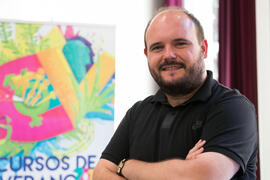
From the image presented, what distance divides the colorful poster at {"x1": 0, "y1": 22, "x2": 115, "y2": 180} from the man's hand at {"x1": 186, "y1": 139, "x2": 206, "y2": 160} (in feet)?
5.70

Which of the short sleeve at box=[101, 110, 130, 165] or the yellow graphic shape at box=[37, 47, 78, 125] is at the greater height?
the yellow graphic shape at box=[37, 47, 78, 125]

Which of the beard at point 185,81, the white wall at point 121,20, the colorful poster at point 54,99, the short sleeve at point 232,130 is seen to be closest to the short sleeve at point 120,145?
the beard at point 185,81

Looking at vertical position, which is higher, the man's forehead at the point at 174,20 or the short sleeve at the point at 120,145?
the man's forehead at the point at 174,20

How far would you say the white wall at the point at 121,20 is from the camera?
3.42 metres

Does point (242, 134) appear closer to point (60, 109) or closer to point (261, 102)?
point (261, 102)

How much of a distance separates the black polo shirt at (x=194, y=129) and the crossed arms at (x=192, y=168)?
0.03 meters

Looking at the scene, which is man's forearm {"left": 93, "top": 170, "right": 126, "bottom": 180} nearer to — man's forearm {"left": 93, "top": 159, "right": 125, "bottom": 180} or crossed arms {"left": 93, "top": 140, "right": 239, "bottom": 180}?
man's forearm {"left": 93, "top": 159, "right": 125, "bottom": 180}

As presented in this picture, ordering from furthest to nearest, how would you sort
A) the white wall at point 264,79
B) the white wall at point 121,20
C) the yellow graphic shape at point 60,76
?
1. the white wall at point 121,20
2. the yellow graphic shape at point 60,76
3. the white wall at point 264,79

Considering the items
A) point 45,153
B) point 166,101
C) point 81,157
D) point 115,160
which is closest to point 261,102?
point 166,101

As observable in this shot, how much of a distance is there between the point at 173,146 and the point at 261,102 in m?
1.25

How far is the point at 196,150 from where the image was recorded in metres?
1.54

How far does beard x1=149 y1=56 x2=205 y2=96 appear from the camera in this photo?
1.73m

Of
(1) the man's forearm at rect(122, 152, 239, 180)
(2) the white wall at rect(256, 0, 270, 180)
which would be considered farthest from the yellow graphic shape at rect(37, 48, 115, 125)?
(1) the man's forearm at rect(122, 152, 239, 180)

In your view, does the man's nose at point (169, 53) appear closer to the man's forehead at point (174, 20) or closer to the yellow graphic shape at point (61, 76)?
the man's forehead at point (174, 20)
